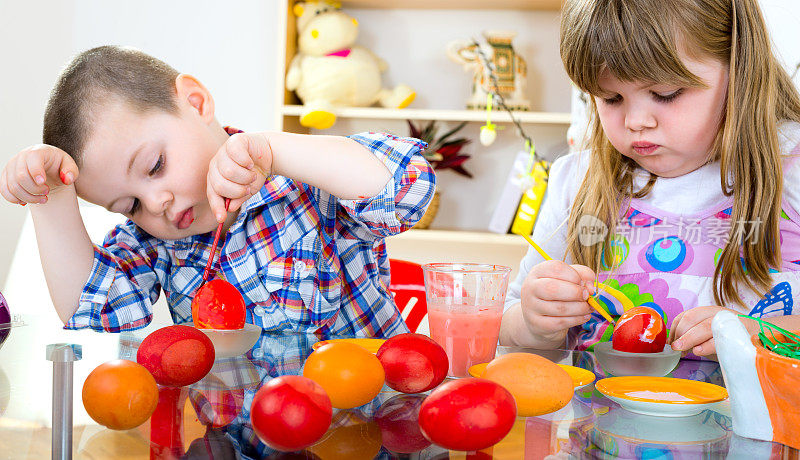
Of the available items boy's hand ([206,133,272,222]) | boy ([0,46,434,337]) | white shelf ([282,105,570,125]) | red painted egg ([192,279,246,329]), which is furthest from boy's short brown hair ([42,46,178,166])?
white shelf ([282,105,570,125])

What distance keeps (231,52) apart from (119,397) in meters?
2.48

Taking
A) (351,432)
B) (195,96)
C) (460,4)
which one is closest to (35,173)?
(195,96)

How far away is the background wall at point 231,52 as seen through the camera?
2396mm

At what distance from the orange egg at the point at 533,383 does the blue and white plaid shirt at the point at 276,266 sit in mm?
475

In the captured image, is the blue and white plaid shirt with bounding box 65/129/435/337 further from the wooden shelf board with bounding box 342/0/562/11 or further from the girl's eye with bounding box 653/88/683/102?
the wooden shelf board with bounding box 342/0/562/11

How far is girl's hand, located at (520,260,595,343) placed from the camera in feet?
2.88

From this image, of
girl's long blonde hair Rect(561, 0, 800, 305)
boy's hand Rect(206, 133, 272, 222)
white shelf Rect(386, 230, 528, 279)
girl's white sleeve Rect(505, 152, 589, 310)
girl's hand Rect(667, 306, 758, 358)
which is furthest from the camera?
white shelf Rect(386, 230, 528, 279)

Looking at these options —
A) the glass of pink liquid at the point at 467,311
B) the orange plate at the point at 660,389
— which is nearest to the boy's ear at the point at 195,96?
the glass of pink liquid at the point at 467,311

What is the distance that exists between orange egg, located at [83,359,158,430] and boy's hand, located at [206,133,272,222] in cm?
33

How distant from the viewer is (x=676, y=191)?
1.16 metres

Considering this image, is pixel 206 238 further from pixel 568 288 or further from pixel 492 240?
pixel 492 240

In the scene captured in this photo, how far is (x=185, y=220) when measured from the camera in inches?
40.8

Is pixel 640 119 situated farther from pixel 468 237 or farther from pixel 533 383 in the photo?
pixel 468 237

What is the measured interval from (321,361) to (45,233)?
2.23 feet
